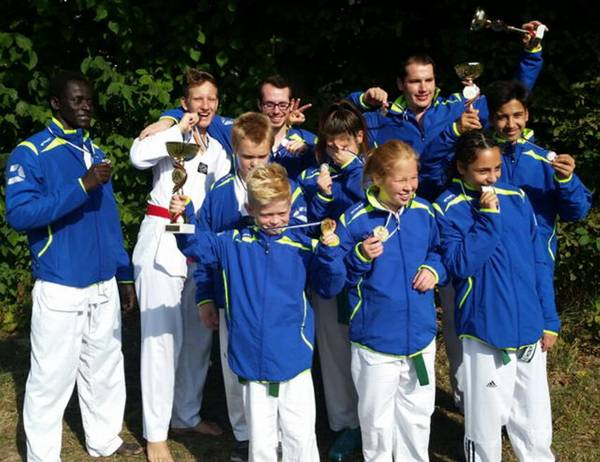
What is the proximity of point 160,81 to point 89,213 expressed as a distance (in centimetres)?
247

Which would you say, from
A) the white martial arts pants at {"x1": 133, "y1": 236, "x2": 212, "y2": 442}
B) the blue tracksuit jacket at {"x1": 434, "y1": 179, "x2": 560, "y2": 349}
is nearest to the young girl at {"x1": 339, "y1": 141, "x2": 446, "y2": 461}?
the blue tracksuit jacket at {"x1": 434, "y1": 179, "x2": 560, "y2": 349}

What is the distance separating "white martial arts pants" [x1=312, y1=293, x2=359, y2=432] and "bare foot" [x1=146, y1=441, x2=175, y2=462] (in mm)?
945

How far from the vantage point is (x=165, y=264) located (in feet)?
15.1

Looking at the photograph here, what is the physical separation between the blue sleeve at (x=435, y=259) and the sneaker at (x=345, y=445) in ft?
3.97

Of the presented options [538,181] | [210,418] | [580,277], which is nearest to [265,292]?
[538,181]

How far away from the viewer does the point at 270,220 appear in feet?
12.7

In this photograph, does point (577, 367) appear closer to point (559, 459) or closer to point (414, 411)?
point (559, 459)

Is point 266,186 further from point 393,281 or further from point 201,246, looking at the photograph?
point 393,281

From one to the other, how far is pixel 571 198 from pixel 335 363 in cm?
155

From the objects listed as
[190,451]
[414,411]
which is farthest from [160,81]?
[414,411]

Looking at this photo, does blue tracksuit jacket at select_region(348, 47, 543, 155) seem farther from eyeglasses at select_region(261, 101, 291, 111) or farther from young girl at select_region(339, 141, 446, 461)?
young girl at select_region(339, 141, 446, 461)

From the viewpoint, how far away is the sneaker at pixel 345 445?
4645 millimetres

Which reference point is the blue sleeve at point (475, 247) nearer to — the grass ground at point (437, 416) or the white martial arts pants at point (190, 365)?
the grass ground at point (437, 416)

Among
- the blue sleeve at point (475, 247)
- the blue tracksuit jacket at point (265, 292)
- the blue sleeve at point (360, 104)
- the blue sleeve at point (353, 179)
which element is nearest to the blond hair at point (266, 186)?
the blue tracksuit jacket at point (265, 292)
